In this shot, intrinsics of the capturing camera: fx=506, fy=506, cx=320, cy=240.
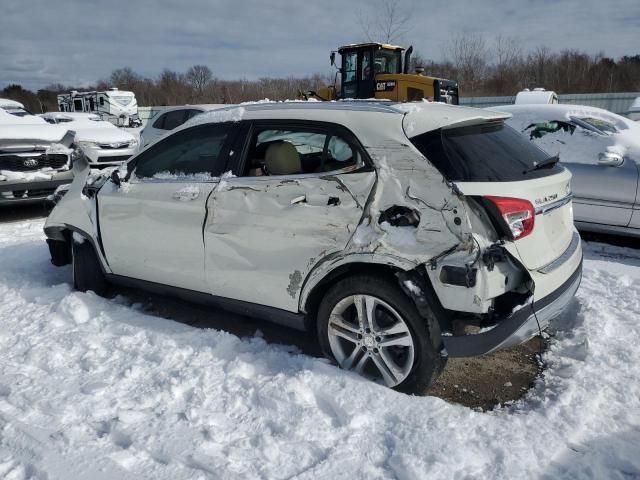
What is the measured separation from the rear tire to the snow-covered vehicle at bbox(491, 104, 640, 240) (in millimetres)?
4754

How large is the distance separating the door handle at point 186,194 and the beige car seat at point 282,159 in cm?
56

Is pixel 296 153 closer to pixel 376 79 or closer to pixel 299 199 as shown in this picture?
pixel 299 199

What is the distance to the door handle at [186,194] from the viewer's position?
12.0ft

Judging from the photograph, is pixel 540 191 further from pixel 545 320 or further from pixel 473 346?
pixel 473 346

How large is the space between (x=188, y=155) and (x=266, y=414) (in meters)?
2.04

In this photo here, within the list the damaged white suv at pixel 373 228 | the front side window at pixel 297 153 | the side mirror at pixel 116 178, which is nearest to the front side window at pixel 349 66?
the side mirror at pixel 116 178

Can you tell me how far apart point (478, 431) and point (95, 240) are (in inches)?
134

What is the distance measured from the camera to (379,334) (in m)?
3.01

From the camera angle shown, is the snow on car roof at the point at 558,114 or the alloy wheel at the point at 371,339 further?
the snow on car roof at the point at 558,114

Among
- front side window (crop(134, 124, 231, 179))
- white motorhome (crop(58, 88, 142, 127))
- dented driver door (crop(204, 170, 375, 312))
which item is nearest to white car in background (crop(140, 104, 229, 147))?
front side window (crop(134, 124, 231, 179))

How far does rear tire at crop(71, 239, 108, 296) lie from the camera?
14.8 ft

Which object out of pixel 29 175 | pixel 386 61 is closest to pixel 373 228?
pixel 29 175

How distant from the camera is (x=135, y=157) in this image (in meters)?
4.15

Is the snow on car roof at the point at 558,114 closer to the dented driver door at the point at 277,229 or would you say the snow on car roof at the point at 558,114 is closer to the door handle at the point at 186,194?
the dented driver door at the point at 277,229
